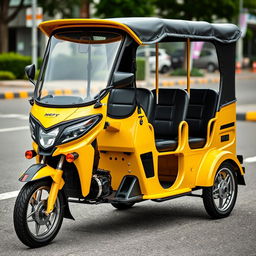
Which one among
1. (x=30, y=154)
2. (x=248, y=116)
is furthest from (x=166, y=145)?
(x=248, y=116)

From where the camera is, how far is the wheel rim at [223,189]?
7168mm

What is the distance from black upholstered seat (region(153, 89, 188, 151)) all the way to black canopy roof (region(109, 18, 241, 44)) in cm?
58

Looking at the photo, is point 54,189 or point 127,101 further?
point 127,101

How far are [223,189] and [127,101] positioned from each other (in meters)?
1.43

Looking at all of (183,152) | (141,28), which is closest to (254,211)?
(183,152)

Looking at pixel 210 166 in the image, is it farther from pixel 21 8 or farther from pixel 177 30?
pixel 21 8

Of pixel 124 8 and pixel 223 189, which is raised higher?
pixel 124 8

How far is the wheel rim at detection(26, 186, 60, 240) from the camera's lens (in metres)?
5.91

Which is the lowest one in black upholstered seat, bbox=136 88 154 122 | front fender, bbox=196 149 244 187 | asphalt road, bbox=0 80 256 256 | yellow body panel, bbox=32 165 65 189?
asphalt road, bbox=0 80 256 256

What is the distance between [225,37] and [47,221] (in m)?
2.75

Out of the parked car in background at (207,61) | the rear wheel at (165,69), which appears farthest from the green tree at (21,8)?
the parked car in background at (207,61)

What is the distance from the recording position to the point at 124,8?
3794 centimetres

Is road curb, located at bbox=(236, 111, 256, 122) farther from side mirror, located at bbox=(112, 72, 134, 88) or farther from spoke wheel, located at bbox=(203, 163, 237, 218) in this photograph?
side mirror, located at bbox=(112, 72, 134, 88)

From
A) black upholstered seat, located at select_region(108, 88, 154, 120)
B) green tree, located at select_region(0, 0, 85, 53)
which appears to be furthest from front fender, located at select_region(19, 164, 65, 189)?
green tree, located at select_region(0, 0, 85, 53)
